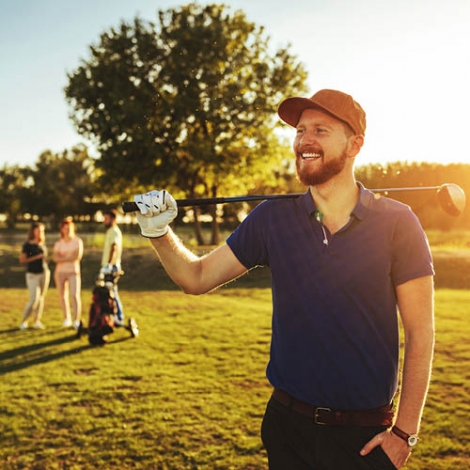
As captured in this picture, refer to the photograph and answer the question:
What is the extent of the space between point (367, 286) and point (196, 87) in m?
33.0

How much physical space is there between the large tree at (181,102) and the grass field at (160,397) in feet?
72.0

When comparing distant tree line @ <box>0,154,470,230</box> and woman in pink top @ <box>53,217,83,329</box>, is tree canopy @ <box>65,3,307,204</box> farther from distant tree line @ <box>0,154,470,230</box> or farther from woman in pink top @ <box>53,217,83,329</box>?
woman in pink top @ <box>53,217,83,329</box>

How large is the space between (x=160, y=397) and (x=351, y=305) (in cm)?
525

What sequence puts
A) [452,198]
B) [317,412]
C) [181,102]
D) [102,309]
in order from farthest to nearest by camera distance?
[181,102]
[102,309]
[452,198]
[317,412]

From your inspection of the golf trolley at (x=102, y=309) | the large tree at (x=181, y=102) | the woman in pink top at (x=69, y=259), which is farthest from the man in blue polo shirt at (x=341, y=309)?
the large tree at (x=181, y=102)

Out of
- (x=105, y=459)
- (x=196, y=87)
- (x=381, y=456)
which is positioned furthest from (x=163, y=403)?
(x=196, y=87)

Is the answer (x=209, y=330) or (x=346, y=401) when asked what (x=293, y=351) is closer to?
(x=346, y=401)

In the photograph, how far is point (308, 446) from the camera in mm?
2588

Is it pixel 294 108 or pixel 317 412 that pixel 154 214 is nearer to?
pixel 294 108

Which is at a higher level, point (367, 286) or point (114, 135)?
point (114, 135)

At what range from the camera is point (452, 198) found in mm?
3514

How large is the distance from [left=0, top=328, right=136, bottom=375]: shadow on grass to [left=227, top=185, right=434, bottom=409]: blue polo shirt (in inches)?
281

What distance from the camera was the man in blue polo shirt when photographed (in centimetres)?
248

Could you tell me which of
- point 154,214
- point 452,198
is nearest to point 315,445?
point 154,214
